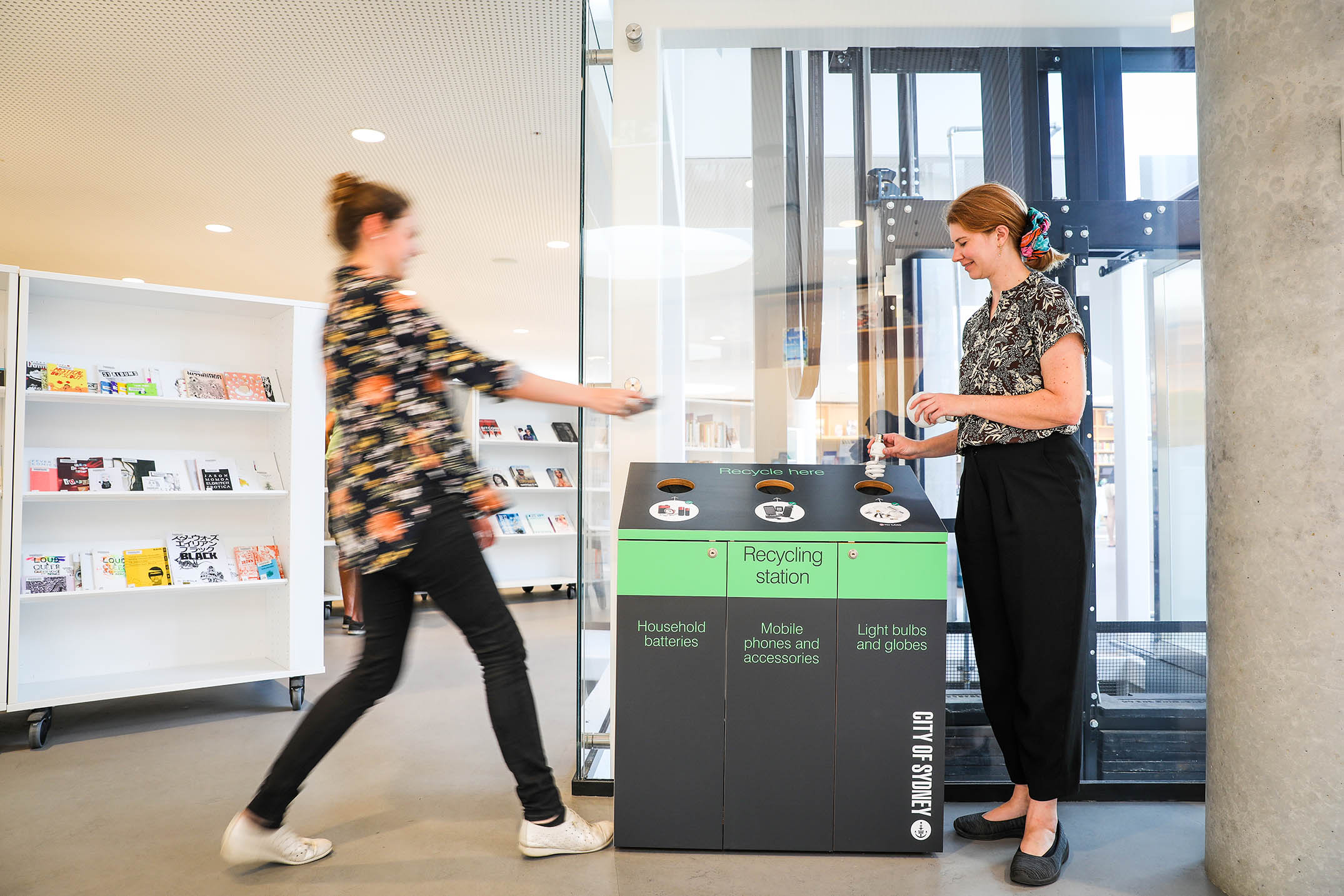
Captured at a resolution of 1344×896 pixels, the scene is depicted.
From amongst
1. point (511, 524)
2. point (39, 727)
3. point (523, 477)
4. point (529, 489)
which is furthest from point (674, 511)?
point (523, 477)

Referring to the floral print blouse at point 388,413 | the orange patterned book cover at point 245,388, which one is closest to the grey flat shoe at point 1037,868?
the floral print blouse at point 388,413

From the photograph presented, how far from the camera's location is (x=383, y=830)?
2205 millimetres

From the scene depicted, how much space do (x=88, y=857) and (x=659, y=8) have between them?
2737mm

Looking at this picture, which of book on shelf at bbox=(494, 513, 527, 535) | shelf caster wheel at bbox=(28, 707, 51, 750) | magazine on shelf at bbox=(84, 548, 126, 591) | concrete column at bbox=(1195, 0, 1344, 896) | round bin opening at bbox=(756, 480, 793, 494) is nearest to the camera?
concrete column at bbox=(1195, 0, 1344, 896)

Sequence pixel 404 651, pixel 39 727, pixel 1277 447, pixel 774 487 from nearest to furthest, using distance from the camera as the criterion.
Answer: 1. pixel 1277 447
2. pixel 404 651
3. pixel 774 487
4. pixel 39 727

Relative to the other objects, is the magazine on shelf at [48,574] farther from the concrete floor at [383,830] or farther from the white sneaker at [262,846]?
the white sneaker at [262,846]

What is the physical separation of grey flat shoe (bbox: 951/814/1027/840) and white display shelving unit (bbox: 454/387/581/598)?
5646 millimetres

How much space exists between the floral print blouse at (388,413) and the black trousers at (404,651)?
68mm

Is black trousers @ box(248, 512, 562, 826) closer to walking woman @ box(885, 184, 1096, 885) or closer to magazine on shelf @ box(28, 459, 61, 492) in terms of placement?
walking woman @ box(885, 184, 1096, 885)

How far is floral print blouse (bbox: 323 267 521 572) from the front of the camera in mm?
1892

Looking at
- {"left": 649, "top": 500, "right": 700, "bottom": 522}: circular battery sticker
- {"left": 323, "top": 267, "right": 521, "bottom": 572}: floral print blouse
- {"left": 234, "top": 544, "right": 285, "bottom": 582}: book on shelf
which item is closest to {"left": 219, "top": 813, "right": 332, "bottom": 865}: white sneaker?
{"left": 323, "top": 267, "right": 521, "bottom": 572}: floral print blouse

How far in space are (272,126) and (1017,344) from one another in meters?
4.16

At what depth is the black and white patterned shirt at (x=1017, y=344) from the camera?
6.31 ft

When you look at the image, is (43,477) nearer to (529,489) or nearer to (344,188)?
(344,188)
